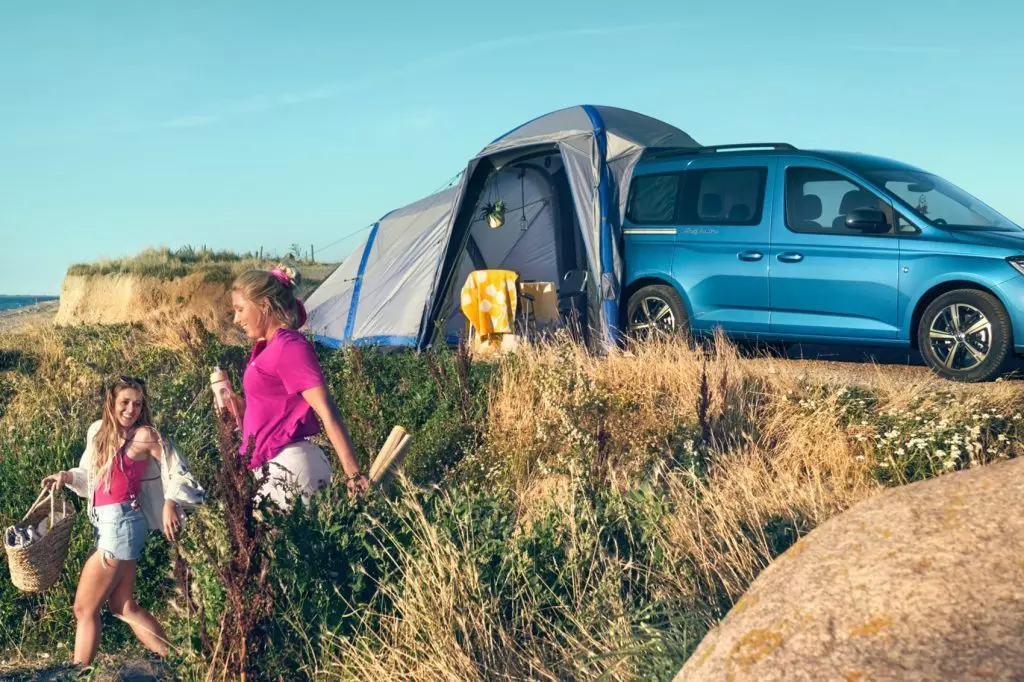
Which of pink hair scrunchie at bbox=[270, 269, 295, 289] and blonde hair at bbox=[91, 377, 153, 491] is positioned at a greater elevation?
pink hair scrunchie at bbox=[270, 269, 295, 289]

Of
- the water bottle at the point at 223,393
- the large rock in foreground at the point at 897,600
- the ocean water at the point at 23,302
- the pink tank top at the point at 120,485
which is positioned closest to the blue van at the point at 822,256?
the water bottle at the point at 223,393

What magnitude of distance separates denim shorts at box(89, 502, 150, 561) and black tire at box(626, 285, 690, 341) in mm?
6031

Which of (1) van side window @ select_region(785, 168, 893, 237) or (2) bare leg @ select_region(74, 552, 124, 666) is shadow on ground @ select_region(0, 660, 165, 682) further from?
(1) van side window @ select_region(785, 168, 893, 237)

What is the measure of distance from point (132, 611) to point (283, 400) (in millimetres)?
1546

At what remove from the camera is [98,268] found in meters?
26.9

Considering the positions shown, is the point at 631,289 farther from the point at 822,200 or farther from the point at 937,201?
the point at 937,201

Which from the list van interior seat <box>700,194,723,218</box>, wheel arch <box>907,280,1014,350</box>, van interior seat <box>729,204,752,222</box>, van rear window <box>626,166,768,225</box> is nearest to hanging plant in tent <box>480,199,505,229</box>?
van rear window <box>626,166,768,225</box>

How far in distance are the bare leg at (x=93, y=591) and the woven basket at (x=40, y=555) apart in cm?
32

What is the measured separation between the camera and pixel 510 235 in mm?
14188

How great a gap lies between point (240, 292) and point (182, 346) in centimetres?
782

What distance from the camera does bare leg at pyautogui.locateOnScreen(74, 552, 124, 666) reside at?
5602 millimetres

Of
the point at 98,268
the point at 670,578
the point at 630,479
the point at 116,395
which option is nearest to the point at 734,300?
the point at 630,479

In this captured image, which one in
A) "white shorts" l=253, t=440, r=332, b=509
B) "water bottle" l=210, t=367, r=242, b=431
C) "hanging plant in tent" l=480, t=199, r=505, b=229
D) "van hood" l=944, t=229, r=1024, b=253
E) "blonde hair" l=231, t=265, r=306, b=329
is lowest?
"white shorts" l=253, t=440, r=332, b=509

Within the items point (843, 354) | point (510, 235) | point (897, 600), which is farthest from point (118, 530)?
point (510, 235)
